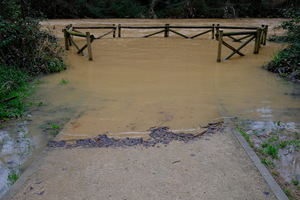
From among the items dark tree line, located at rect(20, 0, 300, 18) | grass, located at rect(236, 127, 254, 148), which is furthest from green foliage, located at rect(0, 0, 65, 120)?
dark tree line, located at rect(20, 0, 300, 18)

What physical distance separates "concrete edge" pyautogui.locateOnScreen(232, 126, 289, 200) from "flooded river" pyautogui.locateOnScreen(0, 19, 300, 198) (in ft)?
3.15

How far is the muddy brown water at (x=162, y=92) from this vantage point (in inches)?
228

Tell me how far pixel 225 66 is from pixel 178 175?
287 inches

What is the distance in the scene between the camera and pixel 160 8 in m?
29.9

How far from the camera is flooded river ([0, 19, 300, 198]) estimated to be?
571cm

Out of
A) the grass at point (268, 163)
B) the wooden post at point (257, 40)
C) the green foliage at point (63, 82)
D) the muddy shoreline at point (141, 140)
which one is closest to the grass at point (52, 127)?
the muddy shoreline at point (141, 140)

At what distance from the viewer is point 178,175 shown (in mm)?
3881

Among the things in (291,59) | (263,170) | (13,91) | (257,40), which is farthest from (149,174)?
(257,40)

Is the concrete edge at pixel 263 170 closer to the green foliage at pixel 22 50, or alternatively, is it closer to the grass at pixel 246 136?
the grass at pixel 246 136

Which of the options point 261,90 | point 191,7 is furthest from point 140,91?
A: point 191,7

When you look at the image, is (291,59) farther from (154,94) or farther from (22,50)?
(22,50)

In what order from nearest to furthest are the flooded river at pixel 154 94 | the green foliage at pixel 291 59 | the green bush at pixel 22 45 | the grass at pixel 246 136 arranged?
the grass at pixel 246 136
the flooded river at pixel 154 94
the green bush at pixel 22 45
the green foliage at pixel 291 59

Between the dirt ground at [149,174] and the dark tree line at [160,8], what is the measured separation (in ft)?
81.7

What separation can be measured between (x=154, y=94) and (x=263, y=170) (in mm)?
3879
